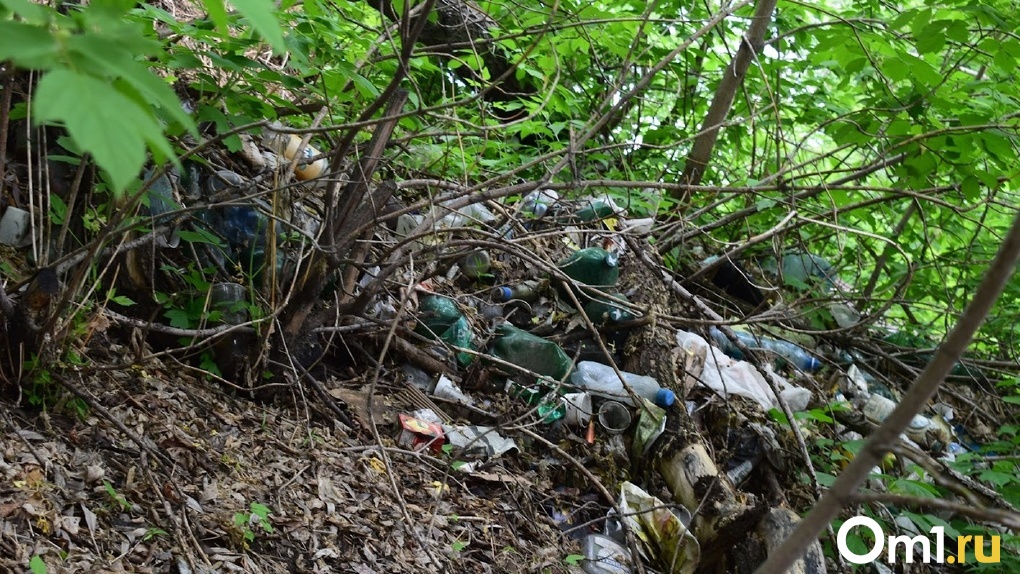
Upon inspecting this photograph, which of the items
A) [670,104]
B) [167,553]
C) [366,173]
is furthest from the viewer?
[670,104]

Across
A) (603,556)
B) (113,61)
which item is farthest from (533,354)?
(113,61)

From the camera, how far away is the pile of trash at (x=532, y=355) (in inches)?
108

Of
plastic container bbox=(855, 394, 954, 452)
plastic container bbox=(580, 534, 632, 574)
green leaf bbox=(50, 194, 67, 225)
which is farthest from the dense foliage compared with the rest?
plastic container bbox=(580, 534, 632, 574)

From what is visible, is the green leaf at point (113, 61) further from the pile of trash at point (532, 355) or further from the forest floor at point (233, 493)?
the pile of trash at point (532, 355)

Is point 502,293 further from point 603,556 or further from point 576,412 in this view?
point 603,556

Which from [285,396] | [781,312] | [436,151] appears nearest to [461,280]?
[436,151]

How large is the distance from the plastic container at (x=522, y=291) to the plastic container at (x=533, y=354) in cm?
37

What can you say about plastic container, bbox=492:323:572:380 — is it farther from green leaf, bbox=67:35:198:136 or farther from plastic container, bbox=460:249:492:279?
green leaf, bbox=67:35:198:136

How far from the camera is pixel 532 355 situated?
348cm

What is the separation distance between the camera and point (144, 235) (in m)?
2.58

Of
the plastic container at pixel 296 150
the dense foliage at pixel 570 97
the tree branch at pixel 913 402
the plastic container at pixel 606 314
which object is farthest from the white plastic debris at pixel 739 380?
the tree branch at pixel 913 402

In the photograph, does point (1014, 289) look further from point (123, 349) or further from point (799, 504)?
point (123, 349)

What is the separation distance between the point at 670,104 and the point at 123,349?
4721 mm

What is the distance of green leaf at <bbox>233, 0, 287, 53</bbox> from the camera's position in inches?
31.5
